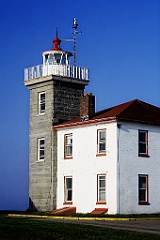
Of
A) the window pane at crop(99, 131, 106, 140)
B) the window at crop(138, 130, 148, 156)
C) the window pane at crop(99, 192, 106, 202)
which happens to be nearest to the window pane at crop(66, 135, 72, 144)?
the window pane at crop(99, 131, 106, 140)

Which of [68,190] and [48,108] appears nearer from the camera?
[68,190]

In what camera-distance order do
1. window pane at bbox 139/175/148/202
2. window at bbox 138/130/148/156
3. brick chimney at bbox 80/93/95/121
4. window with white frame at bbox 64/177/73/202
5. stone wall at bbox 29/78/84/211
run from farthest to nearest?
stone wall at bbox 29/78/84/211
window with white frame at bbox 64/177/73/202
brick chimney at bbox 80/93/95/121
window at bbox 138/130/148/156
window pane at bbox 139/175/148/202

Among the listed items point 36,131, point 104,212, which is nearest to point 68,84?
point 36,131

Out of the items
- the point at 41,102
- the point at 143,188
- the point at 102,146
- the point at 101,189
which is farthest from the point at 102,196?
the point at 41,102

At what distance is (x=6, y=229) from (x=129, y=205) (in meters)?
13.5

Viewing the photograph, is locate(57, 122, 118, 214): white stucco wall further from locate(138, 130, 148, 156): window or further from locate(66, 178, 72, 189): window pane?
locate(138, 130, 148, 156): window

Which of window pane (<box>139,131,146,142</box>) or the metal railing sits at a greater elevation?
the metal railing

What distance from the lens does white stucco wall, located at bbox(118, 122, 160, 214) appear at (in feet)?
106

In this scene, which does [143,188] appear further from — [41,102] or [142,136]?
[41,102]

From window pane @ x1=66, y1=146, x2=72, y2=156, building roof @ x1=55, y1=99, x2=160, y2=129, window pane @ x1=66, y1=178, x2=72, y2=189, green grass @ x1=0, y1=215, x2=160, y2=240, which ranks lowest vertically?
green grass @ x1=0, y1=215, x2=160, y2=240

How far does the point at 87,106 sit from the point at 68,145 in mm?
2816

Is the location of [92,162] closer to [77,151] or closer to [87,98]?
[77,151]

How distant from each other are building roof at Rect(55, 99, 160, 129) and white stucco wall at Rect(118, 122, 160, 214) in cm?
39

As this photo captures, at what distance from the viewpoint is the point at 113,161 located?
32.4 meters
